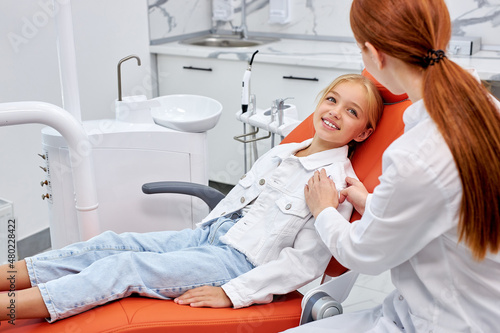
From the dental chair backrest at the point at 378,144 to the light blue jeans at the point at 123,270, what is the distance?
1.01 feet

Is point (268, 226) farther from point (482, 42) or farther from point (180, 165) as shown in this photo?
point (482, 42)

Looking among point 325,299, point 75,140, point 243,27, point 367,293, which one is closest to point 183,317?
point 325,299

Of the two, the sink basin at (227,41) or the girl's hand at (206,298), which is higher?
the sink basin at (227,41)

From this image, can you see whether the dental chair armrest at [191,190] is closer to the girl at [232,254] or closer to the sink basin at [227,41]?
the girl at [232,254]

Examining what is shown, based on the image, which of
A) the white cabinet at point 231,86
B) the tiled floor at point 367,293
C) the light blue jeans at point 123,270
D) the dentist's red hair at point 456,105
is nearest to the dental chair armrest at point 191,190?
the light blue jeans at point 123,270

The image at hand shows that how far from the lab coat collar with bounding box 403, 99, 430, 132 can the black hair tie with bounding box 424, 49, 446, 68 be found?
0.23ft

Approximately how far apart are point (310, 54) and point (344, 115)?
4.61 feet

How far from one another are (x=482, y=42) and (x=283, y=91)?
111 cm

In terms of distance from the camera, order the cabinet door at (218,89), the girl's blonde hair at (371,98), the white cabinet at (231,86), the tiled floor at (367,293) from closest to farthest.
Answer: the girl's blonde hair at (371,98), the tiled floor at (367,293), the white cabinet at (231,86), the cabinet door at (218,89)

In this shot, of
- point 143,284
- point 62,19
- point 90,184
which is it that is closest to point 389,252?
point 143,284

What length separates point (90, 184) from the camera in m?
1.57

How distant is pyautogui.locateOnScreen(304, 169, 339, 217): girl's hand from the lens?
1305 millimetres

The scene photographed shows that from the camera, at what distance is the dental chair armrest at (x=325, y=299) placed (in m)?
1.26

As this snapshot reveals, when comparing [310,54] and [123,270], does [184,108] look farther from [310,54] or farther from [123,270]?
[123,270]
